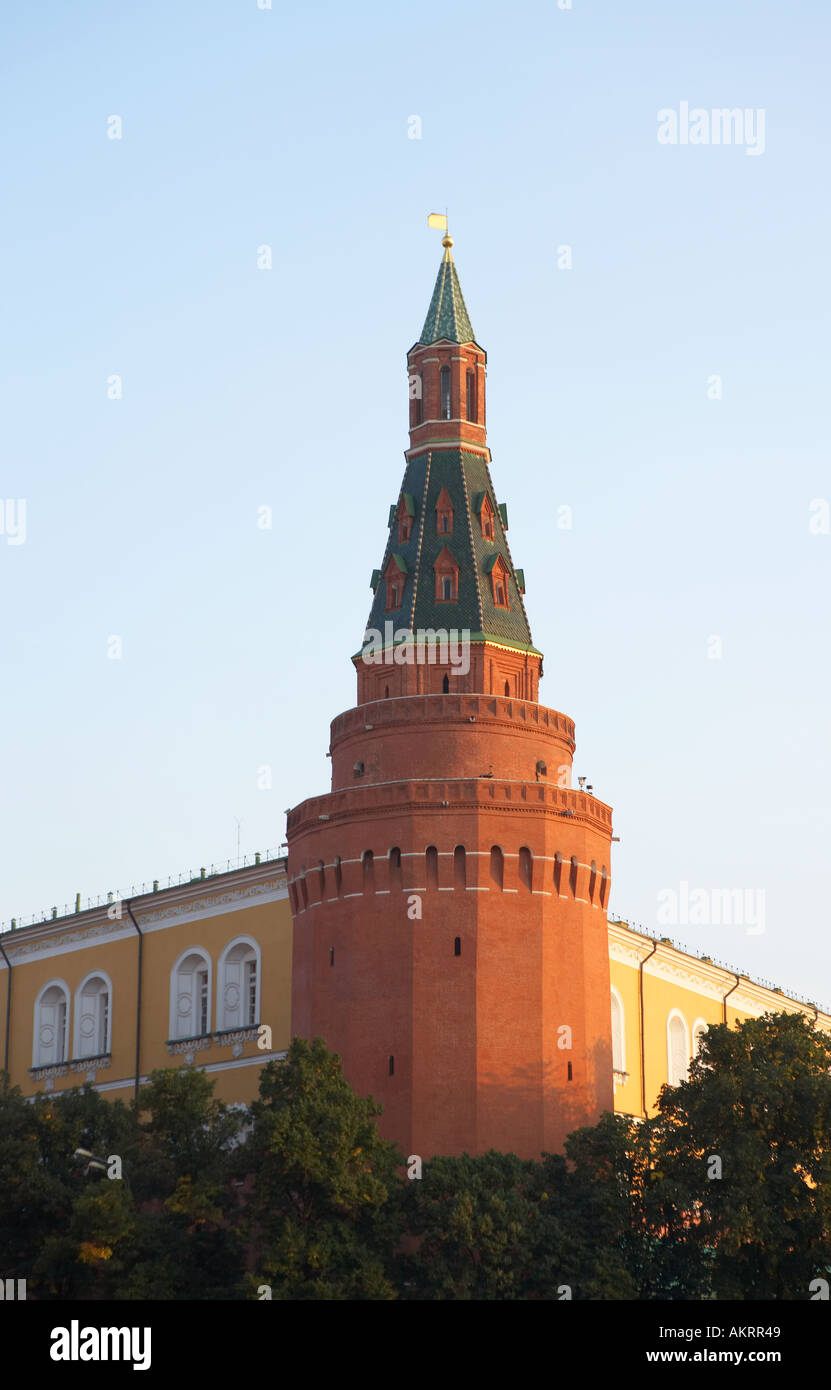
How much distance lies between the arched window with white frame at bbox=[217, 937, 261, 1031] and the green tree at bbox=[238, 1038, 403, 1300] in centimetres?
1393

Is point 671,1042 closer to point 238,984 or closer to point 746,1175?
point 238,984

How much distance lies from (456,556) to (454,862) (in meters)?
9.98

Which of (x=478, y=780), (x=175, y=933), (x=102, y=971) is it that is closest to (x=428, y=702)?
(x=478, y=780)

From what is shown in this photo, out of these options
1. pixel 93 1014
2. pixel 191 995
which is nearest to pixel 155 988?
pixel 191 995

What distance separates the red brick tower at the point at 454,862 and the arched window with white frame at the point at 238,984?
467cm

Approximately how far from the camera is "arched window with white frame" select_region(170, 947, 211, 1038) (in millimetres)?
61156

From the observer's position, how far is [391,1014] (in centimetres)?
5094

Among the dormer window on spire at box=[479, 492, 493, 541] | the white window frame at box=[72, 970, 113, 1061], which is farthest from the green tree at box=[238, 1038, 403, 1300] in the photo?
the white window frame at box=[72, 970, 113, 1061]

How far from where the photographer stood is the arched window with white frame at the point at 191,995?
201ft

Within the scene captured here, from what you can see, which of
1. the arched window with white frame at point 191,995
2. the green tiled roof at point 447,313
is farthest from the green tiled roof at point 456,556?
the arched window with white frame at point 191,995

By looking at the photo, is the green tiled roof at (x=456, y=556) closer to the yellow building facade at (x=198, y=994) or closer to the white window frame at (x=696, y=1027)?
the yellow building facade at (x=198, y=994)

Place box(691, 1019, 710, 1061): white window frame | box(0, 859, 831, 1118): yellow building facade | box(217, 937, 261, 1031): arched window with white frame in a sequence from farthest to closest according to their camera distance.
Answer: box(691, 1019, 710, 1061): white window frame, box(217, 937, 261, 1031): arched window with white frame, box(0, 859, 831, 1118): yellow building facade

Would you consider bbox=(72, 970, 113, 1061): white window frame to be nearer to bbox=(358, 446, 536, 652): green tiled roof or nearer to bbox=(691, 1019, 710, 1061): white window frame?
bbox=(358, 446, 536, 652): green tiled roof

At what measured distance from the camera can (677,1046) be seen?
2689 inches
